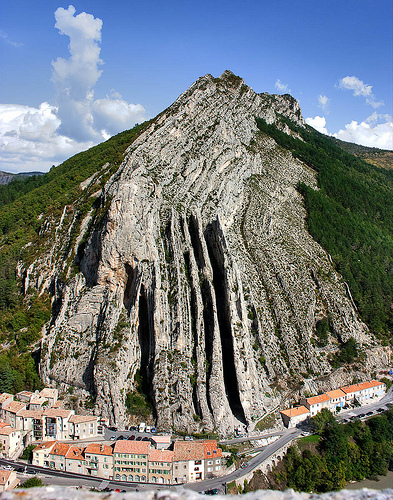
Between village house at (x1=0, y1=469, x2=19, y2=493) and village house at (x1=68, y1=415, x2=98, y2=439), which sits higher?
village house at (x1=68, y1=415, x2=98, y2=439)

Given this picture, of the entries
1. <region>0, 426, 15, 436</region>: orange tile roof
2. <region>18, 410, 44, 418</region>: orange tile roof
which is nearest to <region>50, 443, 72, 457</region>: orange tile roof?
<region>18, 410, 44, 418</region>: orange tile roof

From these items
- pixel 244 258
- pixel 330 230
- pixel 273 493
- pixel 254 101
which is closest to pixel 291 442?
pixel 244 258

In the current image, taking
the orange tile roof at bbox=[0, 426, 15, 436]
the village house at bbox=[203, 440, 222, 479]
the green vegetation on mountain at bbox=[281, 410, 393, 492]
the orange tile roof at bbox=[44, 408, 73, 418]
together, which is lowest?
the green vegetation on mountain at bbox=[281, 410, 393, 492]

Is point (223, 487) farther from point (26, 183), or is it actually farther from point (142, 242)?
point (26, 183)

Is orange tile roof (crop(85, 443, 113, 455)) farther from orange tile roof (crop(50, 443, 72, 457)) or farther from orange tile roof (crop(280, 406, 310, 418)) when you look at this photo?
orange tile roof (crop(280, 406, 310, 418))

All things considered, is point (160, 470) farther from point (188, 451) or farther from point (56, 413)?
point (56, 413)

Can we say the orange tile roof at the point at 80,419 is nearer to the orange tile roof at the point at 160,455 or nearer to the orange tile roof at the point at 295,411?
the orange tile roof at the point at 160,455

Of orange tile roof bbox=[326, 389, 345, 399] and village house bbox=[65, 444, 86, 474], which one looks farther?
orange tile roof bbox=[326, 389, 345, 399]
